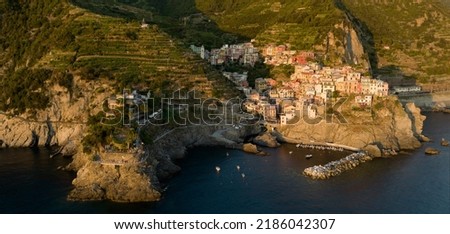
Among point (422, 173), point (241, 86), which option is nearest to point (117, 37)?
point (241, 86)

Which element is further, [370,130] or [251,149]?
[370,130]

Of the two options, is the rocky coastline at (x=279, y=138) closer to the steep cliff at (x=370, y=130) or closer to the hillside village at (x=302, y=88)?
the steep cliff at (x=370, y=130)

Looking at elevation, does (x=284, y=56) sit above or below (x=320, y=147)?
above

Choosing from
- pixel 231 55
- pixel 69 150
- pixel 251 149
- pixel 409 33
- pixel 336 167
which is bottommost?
pixel 336 167

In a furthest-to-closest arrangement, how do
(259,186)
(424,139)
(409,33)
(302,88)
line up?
1. (409,33)
2. (302,88)
3. (424,139)
4. (259,186)

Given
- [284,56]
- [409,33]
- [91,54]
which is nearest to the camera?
[91,54]

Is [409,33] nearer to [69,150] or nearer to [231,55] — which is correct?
[231,55]

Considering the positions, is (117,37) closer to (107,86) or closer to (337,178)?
(107,86)

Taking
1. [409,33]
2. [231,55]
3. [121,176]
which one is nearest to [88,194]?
[121,176]
